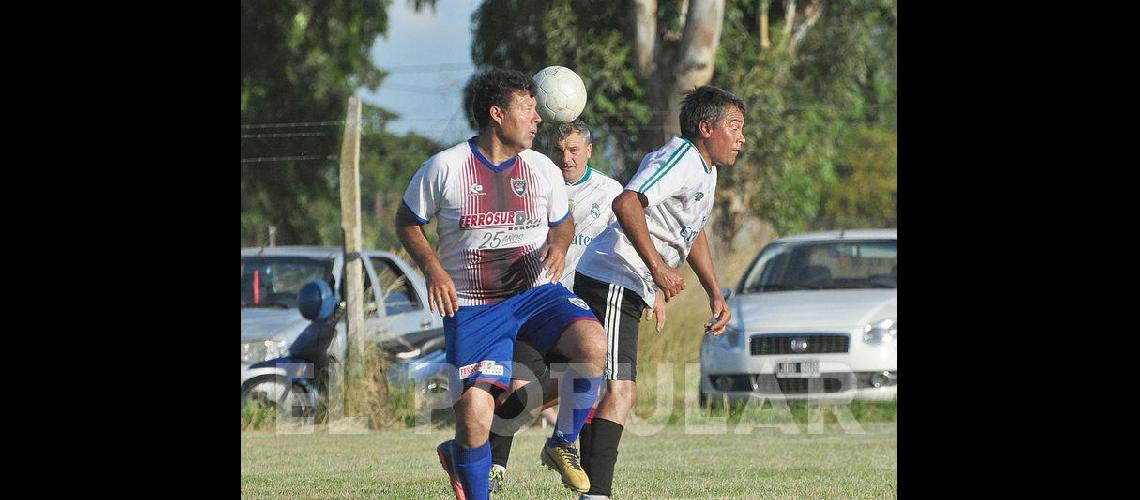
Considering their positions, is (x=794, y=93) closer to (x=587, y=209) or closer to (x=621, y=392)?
(x=587, y=209)

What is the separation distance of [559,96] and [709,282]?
1312mm

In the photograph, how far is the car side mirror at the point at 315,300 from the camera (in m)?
13.3

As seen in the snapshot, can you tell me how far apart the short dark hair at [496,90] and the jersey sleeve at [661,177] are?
0.74 metres

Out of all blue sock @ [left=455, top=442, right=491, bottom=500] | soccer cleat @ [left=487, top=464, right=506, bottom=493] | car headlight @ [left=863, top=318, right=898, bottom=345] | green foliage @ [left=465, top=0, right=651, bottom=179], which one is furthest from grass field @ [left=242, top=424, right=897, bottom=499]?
green foliage @ [left=465, top=0, right=651, bottom=179]

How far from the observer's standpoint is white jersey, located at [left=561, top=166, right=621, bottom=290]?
919cm

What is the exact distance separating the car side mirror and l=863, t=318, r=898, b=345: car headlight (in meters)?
4.76

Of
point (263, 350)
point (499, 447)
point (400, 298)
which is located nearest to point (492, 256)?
point (499, 447)

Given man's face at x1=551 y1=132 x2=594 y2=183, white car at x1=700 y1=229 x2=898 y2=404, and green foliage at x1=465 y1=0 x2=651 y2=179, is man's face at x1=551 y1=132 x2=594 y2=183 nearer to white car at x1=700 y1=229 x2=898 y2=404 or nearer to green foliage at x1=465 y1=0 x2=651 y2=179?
white car at x1=700 y1=229 x2=898 y2=404

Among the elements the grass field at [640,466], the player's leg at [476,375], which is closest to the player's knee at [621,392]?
the grass field at [640,466]

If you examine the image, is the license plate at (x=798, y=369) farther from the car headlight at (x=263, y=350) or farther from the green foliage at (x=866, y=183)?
the green foliage at (x=866, y=183)

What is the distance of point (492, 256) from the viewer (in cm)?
713
